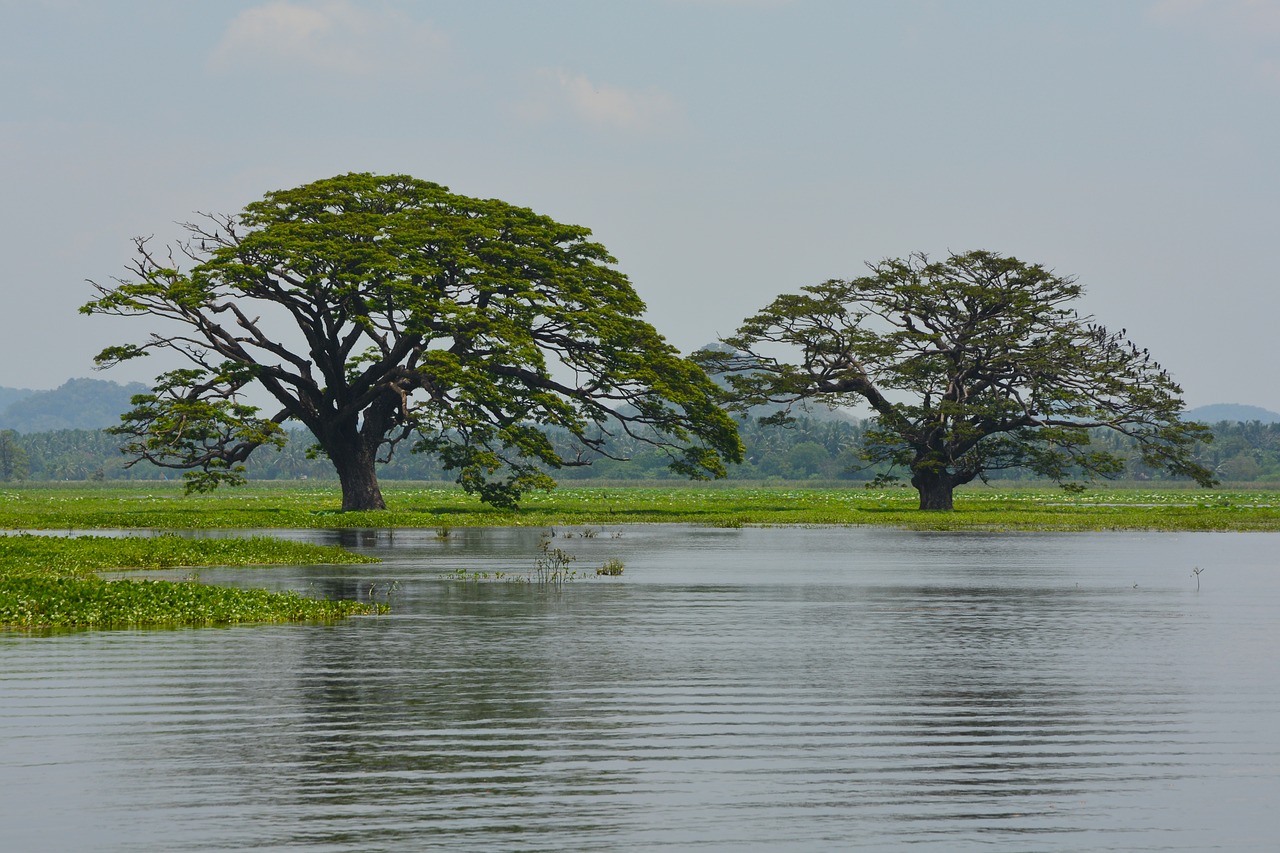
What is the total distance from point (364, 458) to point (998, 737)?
47011 millimetres

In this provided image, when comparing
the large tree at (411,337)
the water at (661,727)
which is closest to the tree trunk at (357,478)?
the large tree at (411,337)

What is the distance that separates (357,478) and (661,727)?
150 feet

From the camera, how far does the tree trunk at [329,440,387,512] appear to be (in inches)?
2295

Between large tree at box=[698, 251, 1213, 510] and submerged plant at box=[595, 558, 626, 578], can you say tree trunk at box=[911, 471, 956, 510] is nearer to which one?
large tree at box=[698, 251, 1213, 510]

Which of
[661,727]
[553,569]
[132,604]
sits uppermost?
[132,604]

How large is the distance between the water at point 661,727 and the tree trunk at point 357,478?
31.4 meters

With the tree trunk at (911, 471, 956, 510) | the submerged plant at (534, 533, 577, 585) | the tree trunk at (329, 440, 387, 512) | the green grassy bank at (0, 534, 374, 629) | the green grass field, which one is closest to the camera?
the green grassy bank at (0, 534, 374, 629)

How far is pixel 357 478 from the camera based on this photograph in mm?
58594

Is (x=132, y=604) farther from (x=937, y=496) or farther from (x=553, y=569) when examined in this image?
(x=937, y=496)

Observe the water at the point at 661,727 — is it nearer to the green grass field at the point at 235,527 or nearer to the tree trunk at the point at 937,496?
the green grass field at the point at 235,527

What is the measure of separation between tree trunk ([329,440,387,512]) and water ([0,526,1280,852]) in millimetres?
31449

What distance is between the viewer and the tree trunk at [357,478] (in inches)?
2295

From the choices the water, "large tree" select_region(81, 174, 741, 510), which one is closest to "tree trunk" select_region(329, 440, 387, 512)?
"large tree" select_region(81, 174, 741, 510)

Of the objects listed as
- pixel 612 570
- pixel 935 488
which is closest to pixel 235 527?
pixel 612 570
